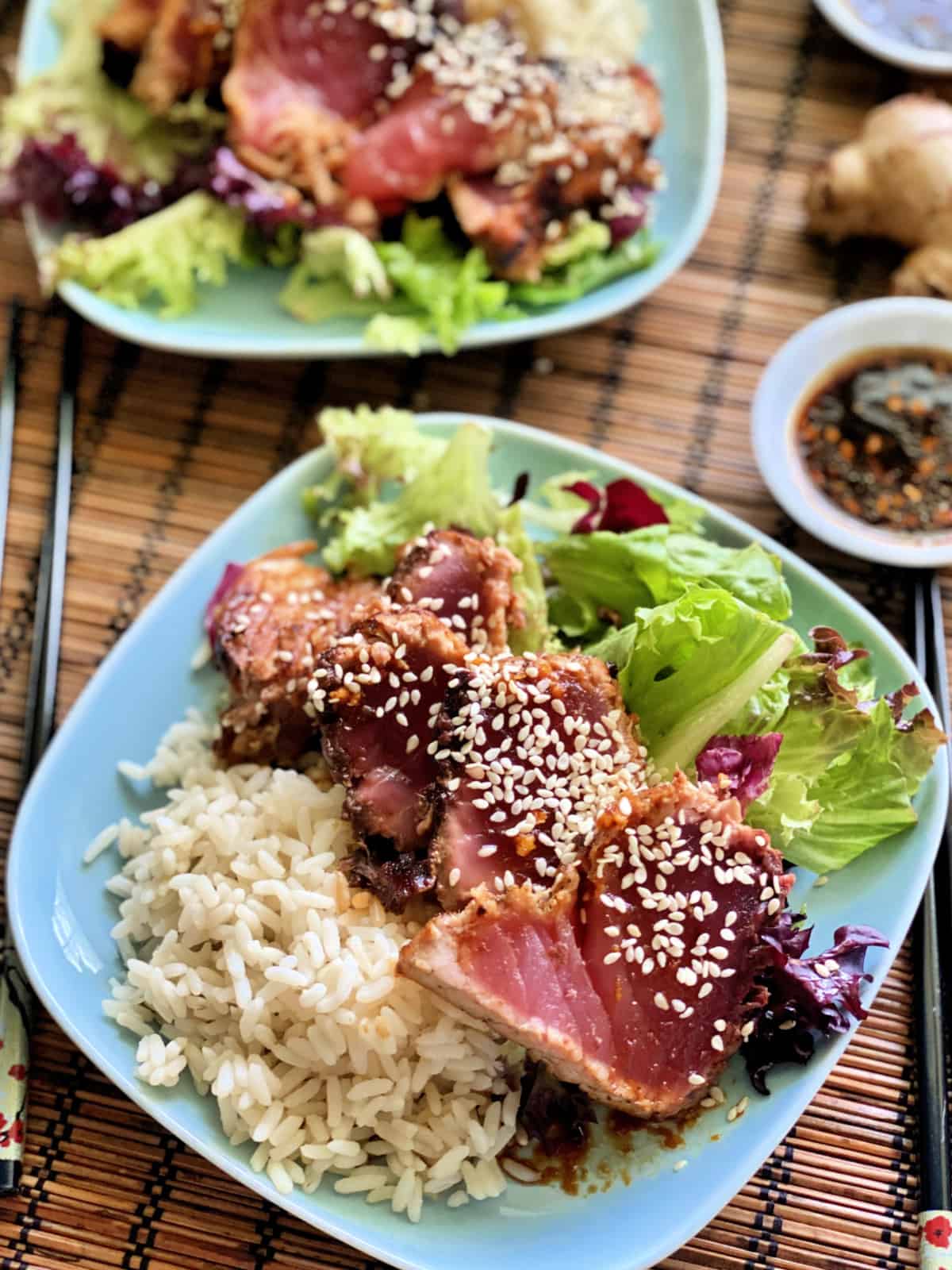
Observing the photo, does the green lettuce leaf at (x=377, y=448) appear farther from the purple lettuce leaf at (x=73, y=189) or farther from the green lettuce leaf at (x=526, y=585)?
the purple lettuce leaf at (x=73, y=189)

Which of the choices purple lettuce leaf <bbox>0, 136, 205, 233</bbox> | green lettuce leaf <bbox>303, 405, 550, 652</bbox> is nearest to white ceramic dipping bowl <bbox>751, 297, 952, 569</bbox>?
green lettuce leaf <bbox>303, 405, 550, 652</bbox>

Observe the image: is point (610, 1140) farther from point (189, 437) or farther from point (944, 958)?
point (189, 437)

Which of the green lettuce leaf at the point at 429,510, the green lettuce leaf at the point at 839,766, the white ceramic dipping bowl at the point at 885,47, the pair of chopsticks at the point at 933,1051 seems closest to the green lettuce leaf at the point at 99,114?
the green lettuce leaf at the point at 429,510

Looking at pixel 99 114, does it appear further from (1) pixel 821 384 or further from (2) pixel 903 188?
(2) pixel 903 188

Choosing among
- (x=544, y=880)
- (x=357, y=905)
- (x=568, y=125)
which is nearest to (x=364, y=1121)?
(x=357, y=905)

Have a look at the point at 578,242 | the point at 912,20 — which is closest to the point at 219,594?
the point at 578,242

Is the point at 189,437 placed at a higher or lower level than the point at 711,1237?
higher

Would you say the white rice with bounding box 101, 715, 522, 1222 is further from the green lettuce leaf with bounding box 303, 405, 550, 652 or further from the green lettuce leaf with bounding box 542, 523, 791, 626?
the green lettuce leaf with bounding box 542, 523, 791, 626
